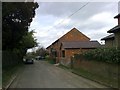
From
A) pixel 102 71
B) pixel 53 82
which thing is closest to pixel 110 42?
pixel 102 71

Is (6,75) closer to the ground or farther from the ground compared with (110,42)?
closer to the ground

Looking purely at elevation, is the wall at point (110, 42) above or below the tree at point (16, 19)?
below

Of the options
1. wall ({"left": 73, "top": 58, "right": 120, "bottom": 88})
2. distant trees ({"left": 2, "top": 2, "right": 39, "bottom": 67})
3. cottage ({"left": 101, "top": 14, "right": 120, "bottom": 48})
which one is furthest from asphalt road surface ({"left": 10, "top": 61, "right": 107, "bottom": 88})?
distant trees ({"left": 2, "top": 2, "right": 39, "bottom": 67})

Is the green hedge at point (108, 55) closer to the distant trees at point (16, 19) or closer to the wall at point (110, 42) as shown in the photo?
the wall at point (110, 42)

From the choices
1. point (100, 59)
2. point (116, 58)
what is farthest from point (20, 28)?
point (116, 58)

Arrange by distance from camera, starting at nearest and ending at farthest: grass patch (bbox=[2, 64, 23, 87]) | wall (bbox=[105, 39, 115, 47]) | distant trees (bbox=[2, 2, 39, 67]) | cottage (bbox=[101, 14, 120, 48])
→ grass patch (bbox=[2, 64, 23, 87]), cottage (bbox=[101, 14, 120, 48]), distant trees (bbox=[2, 2, 39, 67]), wall (bbox=[105, 39, 115, 47])

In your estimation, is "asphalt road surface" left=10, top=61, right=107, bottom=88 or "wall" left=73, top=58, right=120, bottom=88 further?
"wall" left=73, top=58, right=120, bottom=88

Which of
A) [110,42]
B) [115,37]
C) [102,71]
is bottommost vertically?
[102,71]

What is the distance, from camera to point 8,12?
31.2 m

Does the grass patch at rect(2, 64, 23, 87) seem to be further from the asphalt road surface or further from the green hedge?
the green hedge

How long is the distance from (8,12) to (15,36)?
6380mm

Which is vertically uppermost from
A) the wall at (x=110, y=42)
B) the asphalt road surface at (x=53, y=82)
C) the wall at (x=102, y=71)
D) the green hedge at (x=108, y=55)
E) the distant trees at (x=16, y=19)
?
the distant trees at (x=16, y=19)

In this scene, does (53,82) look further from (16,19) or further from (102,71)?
(16,19)

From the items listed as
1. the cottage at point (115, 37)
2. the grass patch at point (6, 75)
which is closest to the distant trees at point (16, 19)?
the grass patch at point (6, 75)
